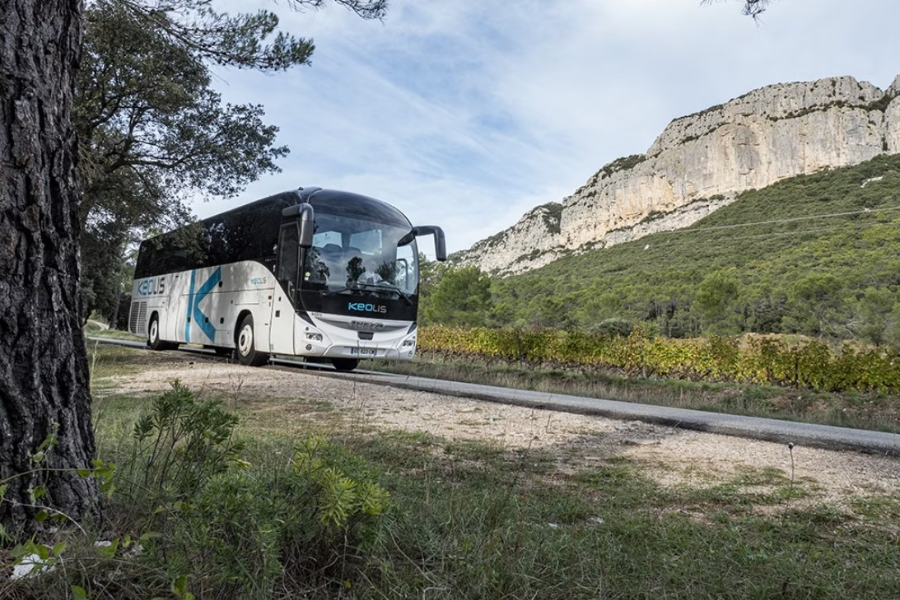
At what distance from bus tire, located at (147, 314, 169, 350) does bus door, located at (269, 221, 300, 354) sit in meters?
7.66

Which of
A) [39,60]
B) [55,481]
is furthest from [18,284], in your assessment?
[39,60]

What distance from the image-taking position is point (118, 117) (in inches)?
448

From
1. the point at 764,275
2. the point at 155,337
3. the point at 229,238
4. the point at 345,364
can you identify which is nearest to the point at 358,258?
the point at 345,364

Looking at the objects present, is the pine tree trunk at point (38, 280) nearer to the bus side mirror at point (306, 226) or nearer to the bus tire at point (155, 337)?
the bus side mirror at point (306, 226)

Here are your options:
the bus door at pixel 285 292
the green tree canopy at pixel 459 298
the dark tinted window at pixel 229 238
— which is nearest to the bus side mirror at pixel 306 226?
the bus door at pixel 285 292

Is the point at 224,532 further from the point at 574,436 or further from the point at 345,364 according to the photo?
the point at 345,364

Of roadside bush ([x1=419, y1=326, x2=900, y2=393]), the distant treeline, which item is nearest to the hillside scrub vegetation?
the distant treeline

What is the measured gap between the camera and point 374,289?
12359mm

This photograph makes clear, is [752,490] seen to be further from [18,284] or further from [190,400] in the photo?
[18,284]

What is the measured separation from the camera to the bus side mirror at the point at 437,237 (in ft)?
41.3

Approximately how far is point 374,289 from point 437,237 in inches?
67.5

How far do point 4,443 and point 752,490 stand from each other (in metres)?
3.43

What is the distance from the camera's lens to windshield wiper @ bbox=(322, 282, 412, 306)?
38.9 ft

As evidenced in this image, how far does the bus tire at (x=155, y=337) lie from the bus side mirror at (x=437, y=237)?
9632 mm
